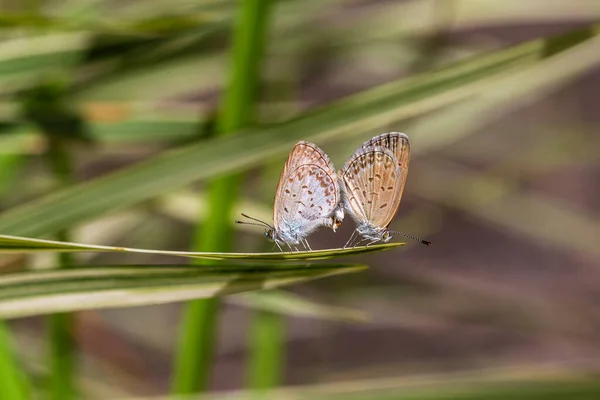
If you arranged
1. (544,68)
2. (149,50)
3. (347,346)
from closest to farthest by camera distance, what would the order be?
(149,50) < (544,68) < (347,346)

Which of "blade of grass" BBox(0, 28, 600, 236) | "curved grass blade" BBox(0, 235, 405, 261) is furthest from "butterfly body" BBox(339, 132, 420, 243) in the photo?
"curved grass blade" BBox(0, 235, 405, 261)

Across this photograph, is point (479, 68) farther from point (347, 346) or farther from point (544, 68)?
point (347, 346)

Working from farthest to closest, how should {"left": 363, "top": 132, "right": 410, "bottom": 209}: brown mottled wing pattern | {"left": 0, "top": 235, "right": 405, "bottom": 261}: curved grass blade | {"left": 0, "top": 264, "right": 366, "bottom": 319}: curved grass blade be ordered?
{"left": 363, "top": 132, "right": 410, "bottom": 209}: brown mottled wing pattern
{"left": 0, "top": 264, "right": 366, "bottom": 319}: curved grass blade
{"left": 0, "top": 235, "right": 405, "bottom": 261}: curved grass blade

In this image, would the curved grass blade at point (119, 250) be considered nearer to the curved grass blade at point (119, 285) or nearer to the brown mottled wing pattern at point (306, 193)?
the curved grass blade at point (119, 285)

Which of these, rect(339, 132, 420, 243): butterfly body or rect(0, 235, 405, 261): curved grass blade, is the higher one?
rect(339, 132, 420, 243): butterfly body

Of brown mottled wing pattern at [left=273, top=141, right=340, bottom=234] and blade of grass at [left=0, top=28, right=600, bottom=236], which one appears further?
brown mottled wing pattern at [left=273, top=141, right=340, bottom=234]

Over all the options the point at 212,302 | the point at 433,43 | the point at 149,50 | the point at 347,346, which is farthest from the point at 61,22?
the point at 347,346

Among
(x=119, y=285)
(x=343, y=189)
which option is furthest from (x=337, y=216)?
(x=119, y=285)

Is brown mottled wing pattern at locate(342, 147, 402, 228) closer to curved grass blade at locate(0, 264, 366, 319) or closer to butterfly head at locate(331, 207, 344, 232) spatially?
butterfly head at locate(331, 207, 344, 232)
